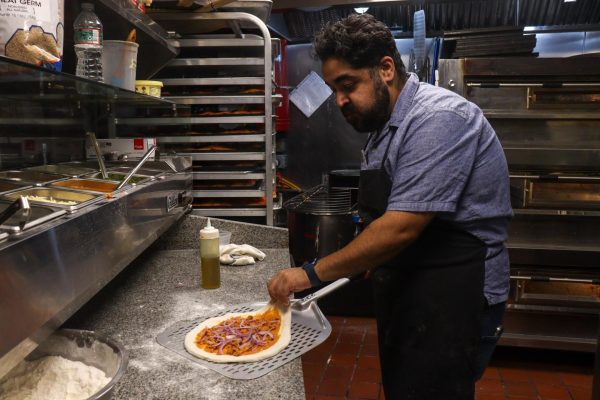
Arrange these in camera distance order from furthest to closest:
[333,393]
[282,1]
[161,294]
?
[282,1] < [333,393] < [161,294]

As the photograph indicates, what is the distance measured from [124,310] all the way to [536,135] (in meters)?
3.05

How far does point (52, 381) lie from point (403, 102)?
1.27 metres

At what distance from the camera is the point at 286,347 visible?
1.51m

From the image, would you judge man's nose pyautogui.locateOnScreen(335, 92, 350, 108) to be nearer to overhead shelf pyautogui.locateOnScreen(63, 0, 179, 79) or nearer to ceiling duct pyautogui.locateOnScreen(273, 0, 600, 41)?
overhead shelf pyautogui.locateOnScreen(63, 0, 179, 79)

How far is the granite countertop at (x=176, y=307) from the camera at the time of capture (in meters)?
1.26

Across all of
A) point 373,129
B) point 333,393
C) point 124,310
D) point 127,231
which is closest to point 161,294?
point 124,310

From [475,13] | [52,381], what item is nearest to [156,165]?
[52,381]

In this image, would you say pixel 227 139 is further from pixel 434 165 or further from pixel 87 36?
pixel 434 165

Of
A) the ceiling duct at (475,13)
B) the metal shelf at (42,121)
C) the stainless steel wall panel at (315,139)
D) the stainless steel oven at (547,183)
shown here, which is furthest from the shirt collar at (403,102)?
the stainless steel wall panel at (315,139)

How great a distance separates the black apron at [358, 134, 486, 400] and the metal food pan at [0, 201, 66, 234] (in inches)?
39.6

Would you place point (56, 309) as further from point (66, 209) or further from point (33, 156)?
point (33, 156)

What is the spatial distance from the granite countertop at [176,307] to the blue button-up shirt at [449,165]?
2.03ft

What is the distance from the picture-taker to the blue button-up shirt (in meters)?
1.57

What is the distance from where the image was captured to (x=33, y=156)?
209cm
